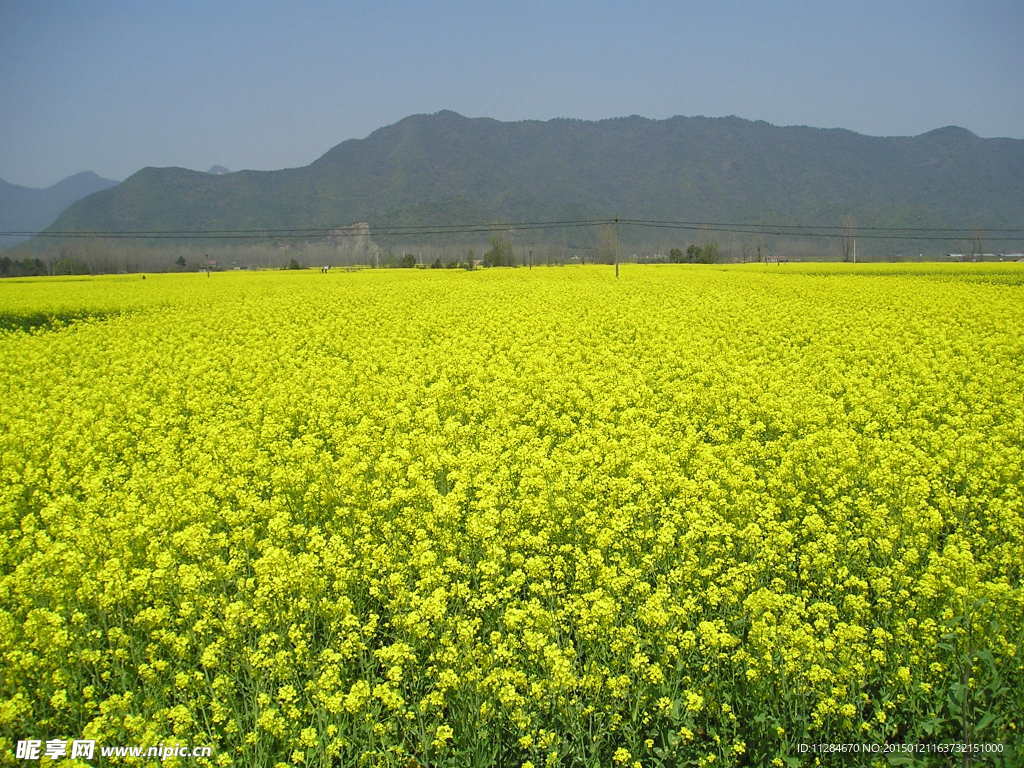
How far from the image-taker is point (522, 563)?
233 inches

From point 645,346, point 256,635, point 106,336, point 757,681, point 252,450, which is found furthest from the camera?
point 106,336

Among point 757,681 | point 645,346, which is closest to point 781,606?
point 757,681

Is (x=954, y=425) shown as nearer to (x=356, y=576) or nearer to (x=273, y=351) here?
(x=356, y=576)

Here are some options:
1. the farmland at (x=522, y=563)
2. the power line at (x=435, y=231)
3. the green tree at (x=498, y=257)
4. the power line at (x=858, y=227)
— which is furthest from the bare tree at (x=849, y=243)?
the farmland at (x=522, y=563)

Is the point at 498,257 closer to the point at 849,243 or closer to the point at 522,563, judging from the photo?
the point at 849,243

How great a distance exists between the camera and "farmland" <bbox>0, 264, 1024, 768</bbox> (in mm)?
4355

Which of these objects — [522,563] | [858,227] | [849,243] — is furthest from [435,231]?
[522,563]

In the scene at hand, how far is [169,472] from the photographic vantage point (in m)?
8.23

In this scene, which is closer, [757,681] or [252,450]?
[757,681]

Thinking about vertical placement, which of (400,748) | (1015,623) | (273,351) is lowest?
(400,748)

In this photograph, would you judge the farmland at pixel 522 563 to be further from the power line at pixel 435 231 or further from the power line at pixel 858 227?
the power line at pixel 435 231

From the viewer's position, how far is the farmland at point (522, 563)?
436 centimetres

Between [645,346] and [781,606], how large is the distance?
10.9 m

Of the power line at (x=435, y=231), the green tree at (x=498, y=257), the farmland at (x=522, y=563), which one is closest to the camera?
the farmland at (x=522, y=563)
